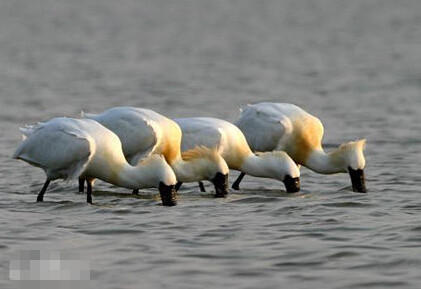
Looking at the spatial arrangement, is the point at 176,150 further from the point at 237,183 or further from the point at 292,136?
the point at 292,136

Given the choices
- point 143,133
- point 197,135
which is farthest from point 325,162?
point 143,133

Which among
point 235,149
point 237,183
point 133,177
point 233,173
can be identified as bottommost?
point 233,173

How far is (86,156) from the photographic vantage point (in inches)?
645

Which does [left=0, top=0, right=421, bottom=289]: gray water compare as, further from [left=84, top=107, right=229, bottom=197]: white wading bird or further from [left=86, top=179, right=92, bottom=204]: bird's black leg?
[left=84, top=107, right=229, bottom=197]: white wading bird

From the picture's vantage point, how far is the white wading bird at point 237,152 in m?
17.9

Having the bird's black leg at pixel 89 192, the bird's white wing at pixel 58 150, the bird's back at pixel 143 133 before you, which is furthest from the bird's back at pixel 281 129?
the bird's white wing at pixel 58 150

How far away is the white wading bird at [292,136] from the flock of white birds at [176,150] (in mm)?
13

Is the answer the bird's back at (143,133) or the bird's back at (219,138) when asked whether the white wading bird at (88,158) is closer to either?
the bird's back at (143,133)

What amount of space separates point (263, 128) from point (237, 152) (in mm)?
706

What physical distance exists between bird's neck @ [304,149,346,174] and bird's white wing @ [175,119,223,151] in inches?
63.2

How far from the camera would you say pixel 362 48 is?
4966cm

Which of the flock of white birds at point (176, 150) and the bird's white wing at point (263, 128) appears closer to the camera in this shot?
the flock of white birds at point (176, 150)

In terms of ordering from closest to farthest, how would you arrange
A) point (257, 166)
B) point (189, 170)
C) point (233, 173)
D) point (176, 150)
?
point (189, 170), point (176, 150), point (257, 166), point (233, 173)

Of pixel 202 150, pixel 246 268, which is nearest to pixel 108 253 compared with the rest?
pixel 246 268
